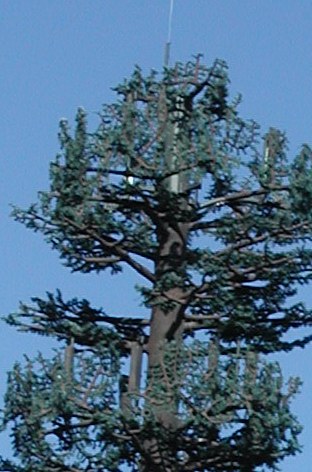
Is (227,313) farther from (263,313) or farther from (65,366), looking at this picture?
(65,366)

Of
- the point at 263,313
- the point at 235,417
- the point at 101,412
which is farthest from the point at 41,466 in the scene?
the point at 263,313

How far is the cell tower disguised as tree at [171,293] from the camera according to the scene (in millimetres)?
10938

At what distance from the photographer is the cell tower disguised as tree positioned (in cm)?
1094

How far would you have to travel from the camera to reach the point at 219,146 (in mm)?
11812

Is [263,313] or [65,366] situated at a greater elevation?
[263,313]

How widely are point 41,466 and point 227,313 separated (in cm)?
195

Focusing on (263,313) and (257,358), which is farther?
(263,313)

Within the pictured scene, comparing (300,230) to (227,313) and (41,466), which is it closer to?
(227,313)

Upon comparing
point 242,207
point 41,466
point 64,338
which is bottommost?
point 41,466

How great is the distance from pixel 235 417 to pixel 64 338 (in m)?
1.80

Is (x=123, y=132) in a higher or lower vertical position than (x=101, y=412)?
higher

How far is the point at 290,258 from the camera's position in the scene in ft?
39.1

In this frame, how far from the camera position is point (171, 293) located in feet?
38.9

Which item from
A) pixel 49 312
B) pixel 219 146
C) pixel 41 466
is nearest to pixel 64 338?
pixel 49 312
